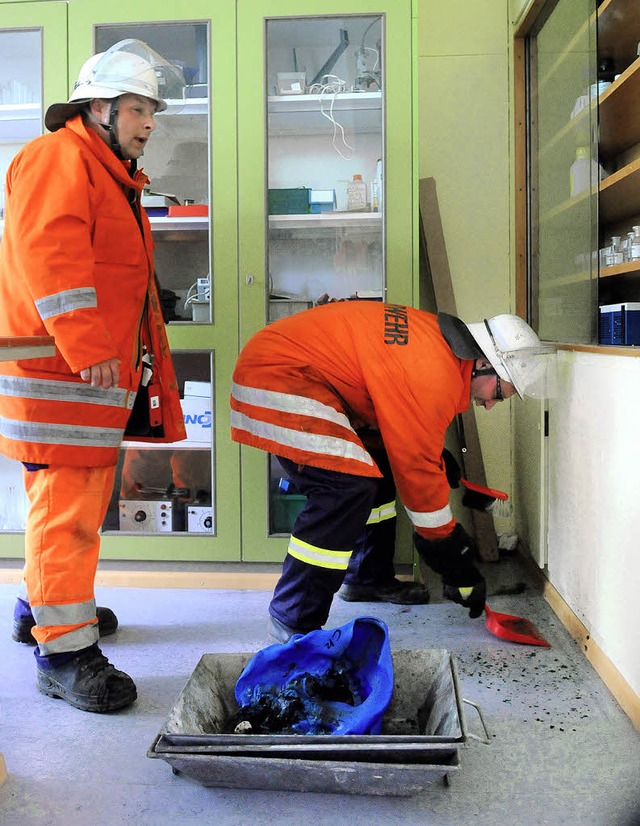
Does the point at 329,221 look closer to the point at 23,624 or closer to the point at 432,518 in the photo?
the point at 432,518

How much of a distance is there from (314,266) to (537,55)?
134 cm

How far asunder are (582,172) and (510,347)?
0.91 meters

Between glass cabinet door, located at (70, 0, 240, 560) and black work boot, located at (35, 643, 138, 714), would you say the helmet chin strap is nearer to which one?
glass cabinet door, located at (70, 0, 240, 560)

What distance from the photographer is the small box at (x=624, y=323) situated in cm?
246

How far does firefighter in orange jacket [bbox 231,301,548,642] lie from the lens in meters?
2.35

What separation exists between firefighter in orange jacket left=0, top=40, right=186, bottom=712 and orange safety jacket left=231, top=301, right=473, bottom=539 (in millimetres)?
415

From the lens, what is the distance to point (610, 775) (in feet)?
5.95

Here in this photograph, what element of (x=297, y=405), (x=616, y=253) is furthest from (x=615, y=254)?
(x=297, y=405)

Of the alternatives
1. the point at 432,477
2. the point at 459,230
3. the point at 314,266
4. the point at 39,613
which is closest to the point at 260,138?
the point at 314,266

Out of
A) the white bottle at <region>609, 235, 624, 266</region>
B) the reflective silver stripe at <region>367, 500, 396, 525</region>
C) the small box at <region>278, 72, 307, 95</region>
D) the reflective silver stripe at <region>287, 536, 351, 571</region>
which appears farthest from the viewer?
the small box at <region>278, 72, 307, 95</region>

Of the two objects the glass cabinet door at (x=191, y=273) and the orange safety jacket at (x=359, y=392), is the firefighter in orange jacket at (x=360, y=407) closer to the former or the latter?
the orange safety jacket at (x=359, y=392)

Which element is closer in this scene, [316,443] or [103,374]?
[103,374]

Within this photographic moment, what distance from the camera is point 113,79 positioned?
228cm

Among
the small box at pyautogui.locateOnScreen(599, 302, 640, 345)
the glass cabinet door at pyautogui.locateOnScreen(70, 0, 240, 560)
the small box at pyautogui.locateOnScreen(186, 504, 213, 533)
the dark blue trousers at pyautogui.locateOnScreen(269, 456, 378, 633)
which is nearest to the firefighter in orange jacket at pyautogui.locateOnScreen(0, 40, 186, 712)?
the dark blue trousers at pyautogui.locateOnScreen(269, 456, 378, 633)
